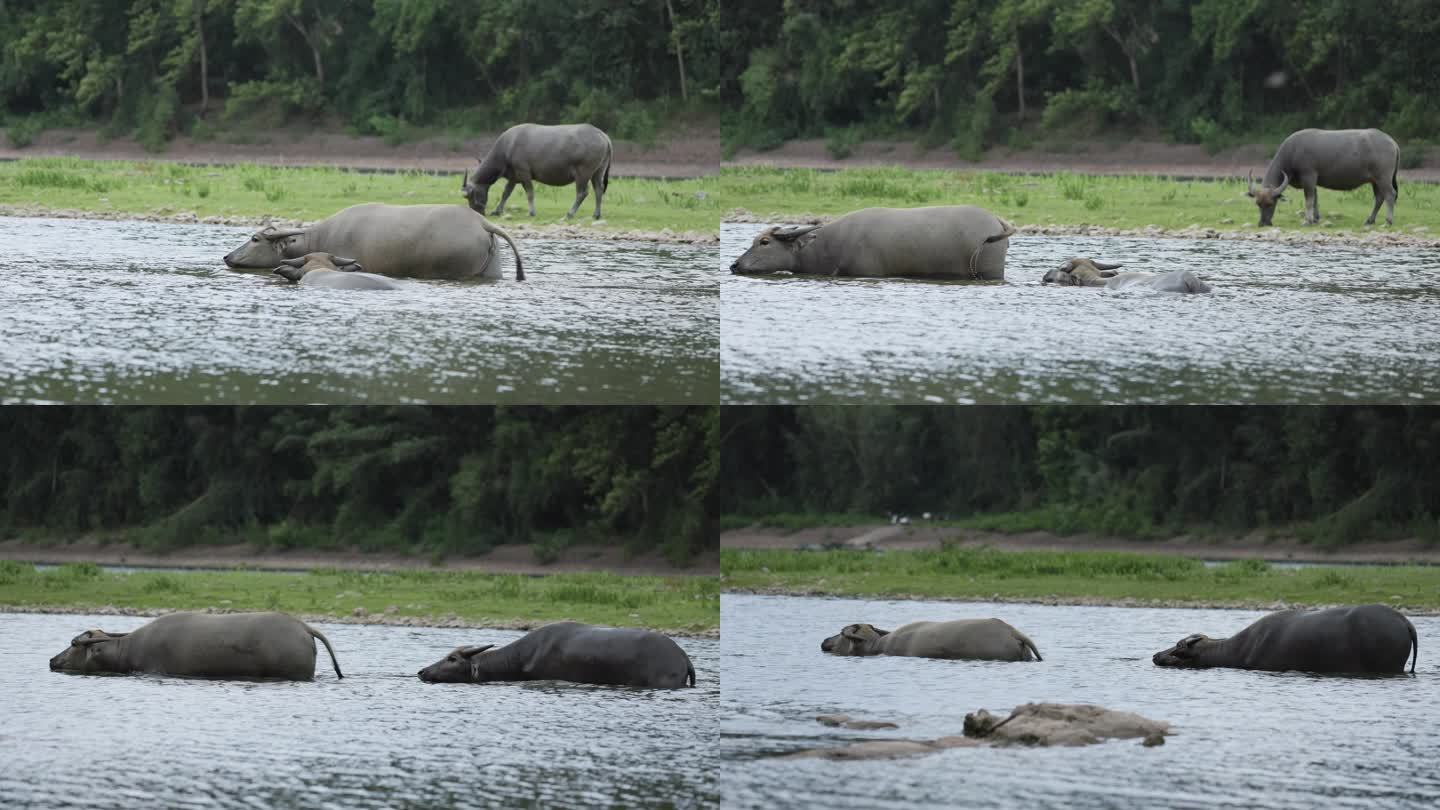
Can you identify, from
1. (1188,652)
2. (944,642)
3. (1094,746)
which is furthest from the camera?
(944,642)

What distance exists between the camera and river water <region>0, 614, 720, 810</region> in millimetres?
9148

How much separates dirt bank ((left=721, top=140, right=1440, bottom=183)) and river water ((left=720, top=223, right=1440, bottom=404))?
68.1 feet

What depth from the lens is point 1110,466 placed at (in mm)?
31859

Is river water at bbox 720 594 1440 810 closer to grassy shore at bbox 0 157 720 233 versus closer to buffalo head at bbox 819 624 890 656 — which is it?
buffalo head at bbox 819 624 890 656

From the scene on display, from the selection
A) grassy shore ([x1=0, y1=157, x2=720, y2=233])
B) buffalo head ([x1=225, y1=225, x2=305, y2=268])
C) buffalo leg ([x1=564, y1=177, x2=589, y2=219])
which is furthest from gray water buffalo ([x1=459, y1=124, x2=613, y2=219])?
buffalo head ([x1=225, y1=225, x2=305, y2=268])

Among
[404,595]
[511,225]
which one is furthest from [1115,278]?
[404,595]

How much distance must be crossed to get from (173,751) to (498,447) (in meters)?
20.5

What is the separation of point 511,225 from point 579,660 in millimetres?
8068

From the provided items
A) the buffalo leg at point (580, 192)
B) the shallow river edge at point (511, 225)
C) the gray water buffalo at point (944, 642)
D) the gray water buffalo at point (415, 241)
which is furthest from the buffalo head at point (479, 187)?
the gray water buffalo at point (944, 642)

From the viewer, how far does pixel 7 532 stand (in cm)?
3325

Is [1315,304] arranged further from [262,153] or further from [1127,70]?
[262,153]

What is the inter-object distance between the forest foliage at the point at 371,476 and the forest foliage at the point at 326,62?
501 inches

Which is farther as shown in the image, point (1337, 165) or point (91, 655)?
point (1337, 165)

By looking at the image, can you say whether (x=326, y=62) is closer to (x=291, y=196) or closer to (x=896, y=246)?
(x=291, y=196)
